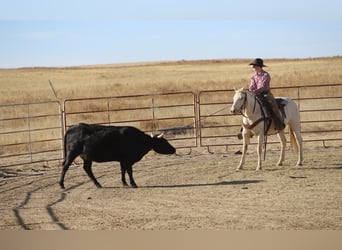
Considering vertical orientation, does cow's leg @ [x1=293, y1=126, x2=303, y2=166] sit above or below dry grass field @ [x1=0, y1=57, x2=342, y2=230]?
above

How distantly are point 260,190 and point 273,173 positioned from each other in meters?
1.54

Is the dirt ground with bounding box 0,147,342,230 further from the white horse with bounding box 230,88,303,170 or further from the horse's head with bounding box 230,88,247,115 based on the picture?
the horse's head with bounding box 230,88,247,115

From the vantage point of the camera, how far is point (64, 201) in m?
8.07

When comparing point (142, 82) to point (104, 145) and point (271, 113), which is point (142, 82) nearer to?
point (271, 113)

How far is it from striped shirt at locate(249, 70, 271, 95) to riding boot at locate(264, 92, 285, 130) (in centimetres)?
13

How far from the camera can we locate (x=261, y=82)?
33.9ft

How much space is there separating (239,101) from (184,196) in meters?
2.43

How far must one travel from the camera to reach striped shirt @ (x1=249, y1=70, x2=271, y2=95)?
10258mm

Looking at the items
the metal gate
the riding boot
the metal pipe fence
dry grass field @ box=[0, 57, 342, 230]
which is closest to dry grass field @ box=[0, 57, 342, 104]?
the metal pipe fence

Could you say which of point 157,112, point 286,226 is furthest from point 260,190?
point 157,112

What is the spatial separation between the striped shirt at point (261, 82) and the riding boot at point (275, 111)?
0.13 m

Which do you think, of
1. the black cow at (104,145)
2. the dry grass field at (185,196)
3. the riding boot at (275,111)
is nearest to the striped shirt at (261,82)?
the riding boot at (275,111)

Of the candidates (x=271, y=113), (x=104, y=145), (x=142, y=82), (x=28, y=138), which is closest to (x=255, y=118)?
(x=271, y=113)

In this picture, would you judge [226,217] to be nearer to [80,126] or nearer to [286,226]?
[286,226]
